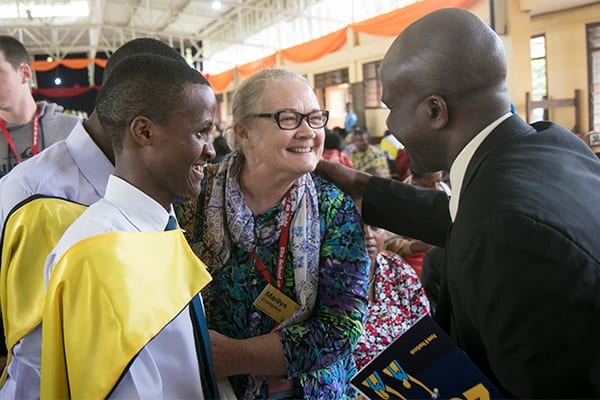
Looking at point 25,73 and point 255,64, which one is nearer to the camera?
point 25,73

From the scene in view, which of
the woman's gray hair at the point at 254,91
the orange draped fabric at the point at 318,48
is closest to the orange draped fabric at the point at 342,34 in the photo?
the orange draped fabric at the point at 318,48

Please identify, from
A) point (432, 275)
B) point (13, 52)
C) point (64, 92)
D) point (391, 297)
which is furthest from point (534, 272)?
point (64, 92)

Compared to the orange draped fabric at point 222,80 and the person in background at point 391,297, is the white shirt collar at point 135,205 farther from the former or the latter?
the orange draped fabric at point 222,80

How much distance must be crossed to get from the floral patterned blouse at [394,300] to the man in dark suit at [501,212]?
3.81 ft

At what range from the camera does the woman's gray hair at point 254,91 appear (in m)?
1.77

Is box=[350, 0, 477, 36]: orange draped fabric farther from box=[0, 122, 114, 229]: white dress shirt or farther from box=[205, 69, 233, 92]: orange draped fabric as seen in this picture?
box=[205, 69, 233, 92]: orange draped fabric

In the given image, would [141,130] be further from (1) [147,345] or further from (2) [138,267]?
(1) [147,345]

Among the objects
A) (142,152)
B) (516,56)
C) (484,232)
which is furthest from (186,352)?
(516,56)

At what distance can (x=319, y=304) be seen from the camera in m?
1.63

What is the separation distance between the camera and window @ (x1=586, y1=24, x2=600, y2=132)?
387 cm

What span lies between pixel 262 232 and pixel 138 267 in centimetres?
74

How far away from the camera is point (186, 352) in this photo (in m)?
1.02

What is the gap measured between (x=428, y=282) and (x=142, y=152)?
6.21ft

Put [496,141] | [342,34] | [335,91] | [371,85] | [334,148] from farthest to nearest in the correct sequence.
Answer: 1. [335,91]
2. [371,85]
3. [342,34]
4. [334,148]
5. [496,141]
